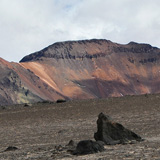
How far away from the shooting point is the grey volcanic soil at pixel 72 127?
12.7 meters

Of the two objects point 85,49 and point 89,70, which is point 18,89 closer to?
Answer: point 89,70

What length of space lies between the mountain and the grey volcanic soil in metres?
98.8

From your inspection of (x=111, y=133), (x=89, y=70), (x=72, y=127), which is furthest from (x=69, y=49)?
(x=111, y=133)

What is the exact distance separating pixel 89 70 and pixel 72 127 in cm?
14464

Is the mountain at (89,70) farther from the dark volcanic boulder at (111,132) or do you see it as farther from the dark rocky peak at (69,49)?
the dark volcanic boulder at (111,132)

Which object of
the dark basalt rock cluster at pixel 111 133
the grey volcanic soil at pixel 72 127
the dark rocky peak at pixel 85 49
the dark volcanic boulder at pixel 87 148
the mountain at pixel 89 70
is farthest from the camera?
the dark rocky peak at pixel 85 49

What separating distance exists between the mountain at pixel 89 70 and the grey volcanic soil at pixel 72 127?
98.8 metres

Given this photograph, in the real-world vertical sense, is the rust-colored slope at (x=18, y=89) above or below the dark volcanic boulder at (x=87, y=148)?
above

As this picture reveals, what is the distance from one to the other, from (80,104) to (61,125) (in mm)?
8959

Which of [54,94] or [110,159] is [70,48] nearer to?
[54,94]

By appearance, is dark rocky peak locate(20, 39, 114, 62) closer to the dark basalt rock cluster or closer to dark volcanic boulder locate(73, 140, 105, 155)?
the dark basalt rock cluster

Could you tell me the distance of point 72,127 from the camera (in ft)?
82.1

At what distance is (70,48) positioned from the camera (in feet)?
564

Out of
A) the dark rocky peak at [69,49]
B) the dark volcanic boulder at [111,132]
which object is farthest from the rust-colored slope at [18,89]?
the dark volcanic boulder at [111,132]
